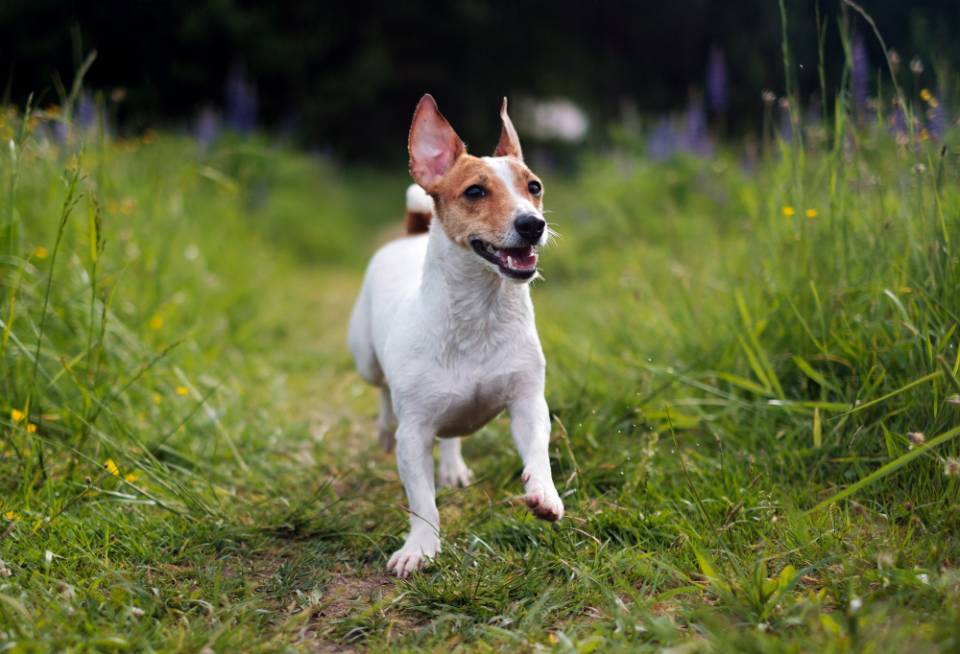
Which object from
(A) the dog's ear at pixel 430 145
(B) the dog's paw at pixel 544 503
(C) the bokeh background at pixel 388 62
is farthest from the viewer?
(C) the bokeh background at pixel 388 62

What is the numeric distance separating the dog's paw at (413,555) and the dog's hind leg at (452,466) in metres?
0.70

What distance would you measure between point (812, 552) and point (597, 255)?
4.65m

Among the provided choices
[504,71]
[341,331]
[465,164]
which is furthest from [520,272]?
[504,71]

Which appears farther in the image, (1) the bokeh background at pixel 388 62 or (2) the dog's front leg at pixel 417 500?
(1) the bokeh background at pixel 388 62

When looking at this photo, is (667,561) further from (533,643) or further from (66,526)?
(66,526)

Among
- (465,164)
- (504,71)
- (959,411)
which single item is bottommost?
(504,71)

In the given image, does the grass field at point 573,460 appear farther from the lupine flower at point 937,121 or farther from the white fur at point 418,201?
the white fur at point 418,201

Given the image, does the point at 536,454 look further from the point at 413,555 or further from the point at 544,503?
the point at 413,555

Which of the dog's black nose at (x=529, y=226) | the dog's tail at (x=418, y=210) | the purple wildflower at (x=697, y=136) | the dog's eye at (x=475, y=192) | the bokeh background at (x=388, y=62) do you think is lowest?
the bokeh background at (x=388, y=62)

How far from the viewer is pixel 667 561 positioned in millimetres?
2570

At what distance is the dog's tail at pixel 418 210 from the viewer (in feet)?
12.6

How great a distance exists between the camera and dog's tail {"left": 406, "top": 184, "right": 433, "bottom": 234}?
3.85 metres

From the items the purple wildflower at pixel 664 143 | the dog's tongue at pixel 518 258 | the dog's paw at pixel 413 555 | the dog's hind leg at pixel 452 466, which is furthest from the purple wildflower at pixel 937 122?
the purple wildflower at pixel 664 143

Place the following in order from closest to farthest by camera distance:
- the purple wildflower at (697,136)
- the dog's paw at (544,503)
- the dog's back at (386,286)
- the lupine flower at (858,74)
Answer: the dog's paw at (544,503) < the dog's back at (386,286) < the lupine flower at (858,74) < the purple wildflower at (697,136)
